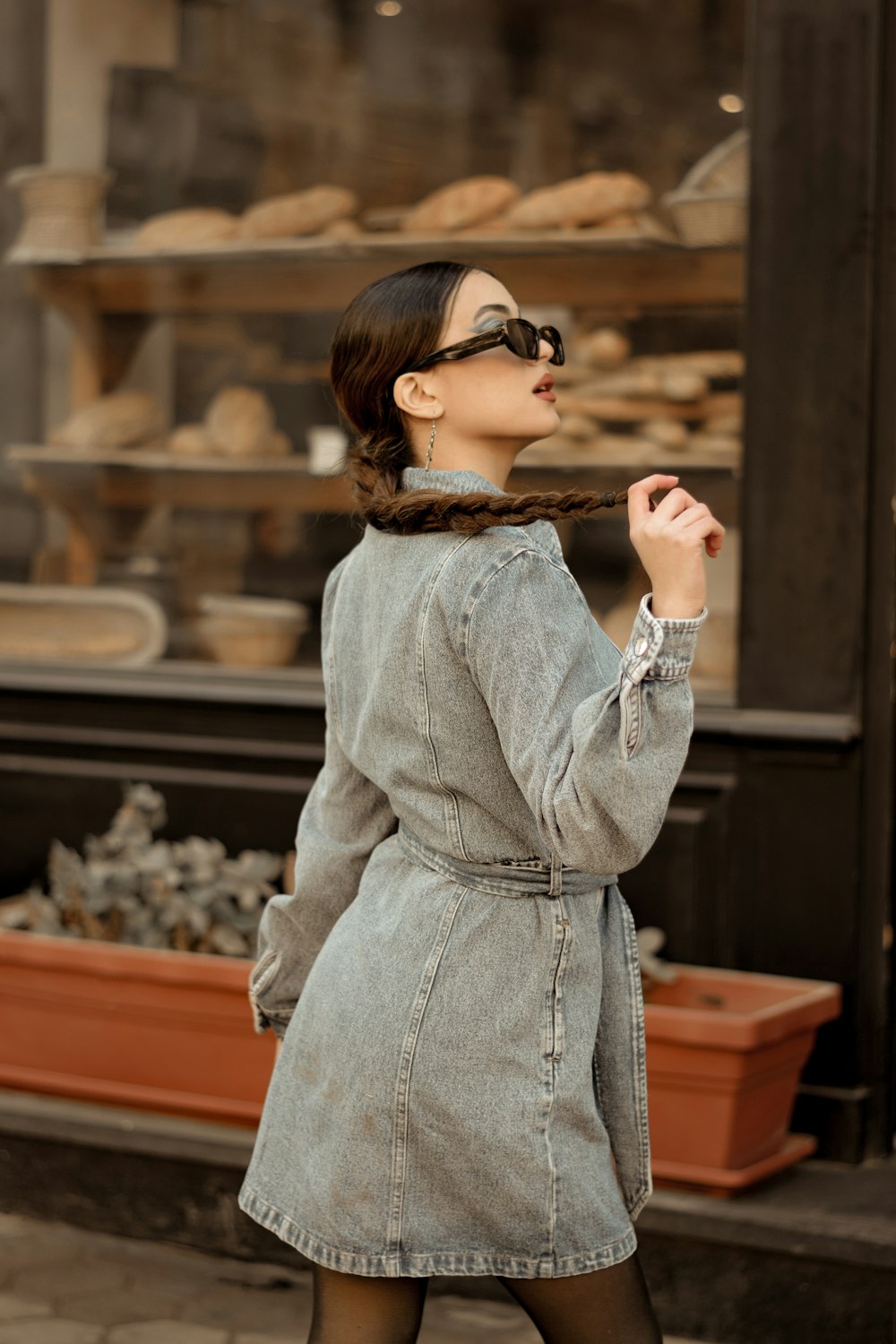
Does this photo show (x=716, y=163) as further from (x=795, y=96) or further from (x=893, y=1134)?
(x=893, y=1134)

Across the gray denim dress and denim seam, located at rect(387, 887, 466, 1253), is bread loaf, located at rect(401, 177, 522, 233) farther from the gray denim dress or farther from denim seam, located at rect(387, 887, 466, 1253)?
denim seam, located at rect(387, 887, 466, 1253)

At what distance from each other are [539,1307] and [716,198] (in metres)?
2.64

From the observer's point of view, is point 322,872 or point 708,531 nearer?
point 708,531

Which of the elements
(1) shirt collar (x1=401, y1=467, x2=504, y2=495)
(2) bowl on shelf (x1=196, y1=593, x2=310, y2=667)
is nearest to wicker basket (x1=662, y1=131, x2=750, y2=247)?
(2) bowl on shelf (x1=196, y1=593, x2=310, y2=667)

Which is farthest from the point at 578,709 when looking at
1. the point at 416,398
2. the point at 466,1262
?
the point at 466,1262

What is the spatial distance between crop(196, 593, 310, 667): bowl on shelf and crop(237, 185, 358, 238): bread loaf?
957 millimetres

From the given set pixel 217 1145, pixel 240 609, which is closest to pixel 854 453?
pixel 240 609

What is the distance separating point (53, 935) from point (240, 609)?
40.2 inches

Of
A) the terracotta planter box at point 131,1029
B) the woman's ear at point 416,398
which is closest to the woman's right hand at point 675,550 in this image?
the woman's ear at point 416,398

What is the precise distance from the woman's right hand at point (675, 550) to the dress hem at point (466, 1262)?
2.41 feet

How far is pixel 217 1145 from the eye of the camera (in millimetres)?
3439

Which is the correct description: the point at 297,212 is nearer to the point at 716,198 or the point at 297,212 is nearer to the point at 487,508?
the point at 716,198

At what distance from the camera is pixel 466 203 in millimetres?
4070

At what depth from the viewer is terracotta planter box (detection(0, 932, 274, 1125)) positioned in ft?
11.3
